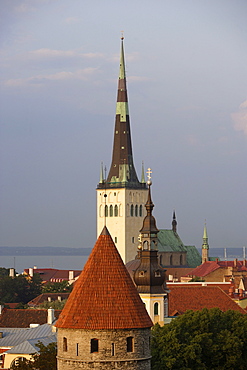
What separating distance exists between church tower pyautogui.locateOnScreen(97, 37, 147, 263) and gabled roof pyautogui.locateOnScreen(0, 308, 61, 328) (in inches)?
3097

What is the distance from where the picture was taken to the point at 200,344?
52.2m

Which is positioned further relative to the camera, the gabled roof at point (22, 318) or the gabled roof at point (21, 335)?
the gabled roof at point (22, 318)

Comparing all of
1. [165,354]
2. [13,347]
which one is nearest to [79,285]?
[165,354]

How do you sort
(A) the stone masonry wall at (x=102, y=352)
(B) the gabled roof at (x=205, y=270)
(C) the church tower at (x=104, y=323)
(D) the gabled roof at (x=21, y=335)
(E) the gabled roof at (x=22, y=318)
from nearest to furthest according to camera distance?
1. (A) the stone masonry wall at (x=102, y=352)
2. (C) the church tower at (x=104, y=323)
3. (D) the gabled roof at (x=21, y=335)
4. (E) the gabled roof at (x=22, y=318)
5. (B) the gabled roof at (x=205, y=270)

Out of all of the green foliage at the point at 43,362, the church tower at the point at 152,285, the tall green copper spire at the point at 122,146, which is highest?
the tall green copper spire at the point at 122,146

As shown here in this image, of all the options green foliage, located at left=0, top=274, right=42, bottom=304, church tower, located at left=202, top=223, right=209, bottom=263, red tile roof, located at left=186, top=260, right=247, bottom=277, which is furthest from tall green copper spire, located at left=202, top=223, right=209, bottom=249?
green foliage, located at left=0, top=274, right=42, bottom=304

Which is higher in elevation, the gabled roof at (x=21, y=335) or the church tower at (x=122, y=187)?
→ the church tower at (x=122, y=187)

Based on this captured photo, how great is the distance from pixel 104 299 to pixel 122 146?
134805mm

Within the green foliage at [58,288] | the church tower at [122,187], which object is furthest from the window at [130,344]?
the church tower at [122,187]

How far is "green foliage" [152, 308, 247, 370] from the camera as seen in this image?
50594 millimetres

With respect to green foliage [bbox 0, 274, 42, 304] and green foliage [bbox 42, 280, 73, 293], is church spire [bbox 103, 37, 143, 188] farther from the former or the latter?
green foliage [bbox 42, 280, 73, 293]

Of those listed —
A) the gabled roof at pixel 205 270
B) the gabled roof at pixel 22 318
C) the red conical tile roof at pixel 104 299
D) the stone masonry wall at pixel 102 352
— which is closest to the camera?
the stone masonry wall at pixel 102 352

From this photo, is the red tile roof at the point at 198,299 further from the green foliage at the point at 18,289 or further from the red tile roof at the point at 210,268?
the red tile roof at the point at 210,268

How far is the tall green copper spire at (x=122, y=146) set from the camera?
165250 millimetres
